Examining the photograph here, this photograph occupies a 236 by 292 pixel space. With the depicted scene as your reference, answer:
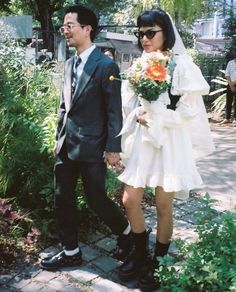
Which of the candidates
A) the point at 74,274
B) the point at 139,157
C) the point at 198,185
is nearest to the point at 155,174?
the point at 139,157

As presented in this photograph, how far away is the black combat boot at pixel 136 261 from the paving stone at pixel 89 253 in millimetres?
403

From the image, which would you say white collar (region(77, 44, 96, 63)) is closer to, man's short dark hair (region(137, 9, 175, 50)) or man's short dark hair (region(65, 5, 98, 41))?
man's short dark hair (region(65, 5, 98, 41))

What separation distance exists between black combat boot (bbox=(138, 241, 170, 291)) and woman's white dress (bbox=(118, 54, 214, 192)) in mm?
527

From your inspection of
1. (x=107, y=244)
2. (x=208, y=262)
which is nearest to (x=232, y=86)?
(x=107, y=244)

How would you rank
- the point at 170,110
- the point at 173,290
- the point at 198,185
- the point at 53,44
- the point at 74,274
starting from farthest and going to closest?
1. the point at 53,44
2. the point at 74,274
3. the point at 198,185
4. the point at 170,110
5. the point at 173,290

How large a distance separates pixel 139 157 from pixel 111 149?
0.24 m

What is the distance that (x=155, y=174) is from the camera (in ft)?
9.55

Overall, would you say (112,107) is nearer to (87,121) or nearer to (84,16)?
(87,121)

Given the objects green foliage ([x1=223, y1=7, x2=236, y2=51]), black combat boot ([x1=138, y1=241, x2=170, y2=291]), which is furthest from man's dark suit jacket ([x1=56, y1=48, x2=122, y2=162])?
green foliage ([x1=223, y1=7, x2=236, y2=51])

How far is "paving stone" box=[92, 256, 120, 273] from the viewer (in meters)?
3.38

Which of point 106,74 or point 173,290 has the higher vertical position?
point 106,74

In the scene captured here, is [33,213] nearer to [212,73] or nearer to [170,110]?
[170,110]

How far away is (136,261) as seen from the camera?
126 inches

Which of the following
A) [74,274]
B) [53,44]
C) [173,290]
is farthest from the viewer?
[53,44]
